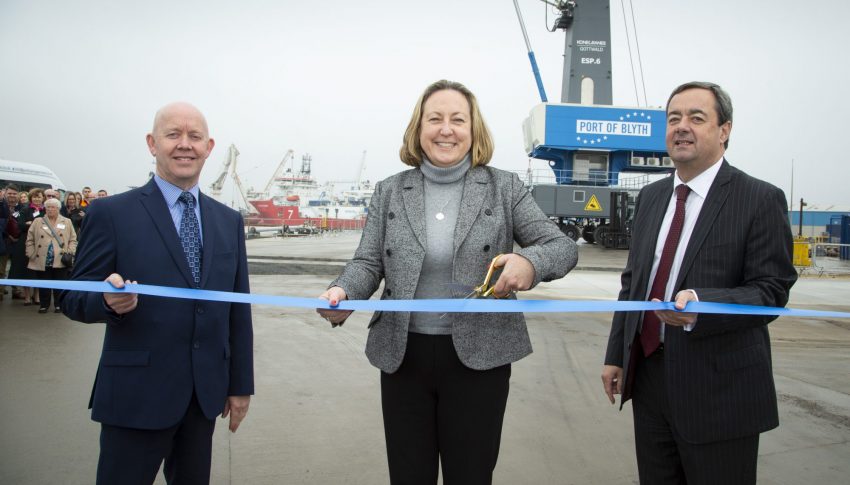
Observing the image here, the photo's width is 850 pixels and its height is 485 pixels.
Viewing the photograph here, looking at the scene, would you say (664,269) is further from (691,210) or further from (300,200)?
(300,200)

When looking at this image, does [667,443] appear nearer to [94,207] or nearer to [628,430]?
[628,430]

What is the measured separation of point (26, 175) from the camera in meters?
15.9

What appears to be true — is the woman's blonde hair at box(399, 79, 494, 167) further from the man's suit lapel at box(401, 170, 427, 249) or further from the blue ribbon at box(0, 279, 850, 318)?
the blue ribbon at box(0, 279, 850, 318)

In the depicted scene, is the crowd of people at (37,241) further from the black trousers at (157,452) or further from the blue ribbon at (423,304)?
the black trousers at (157,452)

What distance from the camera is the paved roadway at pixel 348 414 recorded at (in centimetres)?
304

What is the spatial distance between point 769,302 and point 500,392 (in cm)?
102

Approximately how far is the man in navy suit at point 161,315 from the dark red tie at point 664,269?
1.73m

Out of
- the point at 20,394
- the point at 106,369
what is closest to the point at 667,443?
the point at 106,369

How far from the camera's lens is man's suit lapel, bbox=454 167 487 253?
191cm

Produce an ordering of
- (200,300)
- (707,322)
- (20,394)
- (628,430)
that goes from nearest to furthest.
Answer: (707,322) → (200,300) → (628,430) → (20,394)

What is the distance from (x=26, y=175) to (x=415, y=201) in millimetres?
18764

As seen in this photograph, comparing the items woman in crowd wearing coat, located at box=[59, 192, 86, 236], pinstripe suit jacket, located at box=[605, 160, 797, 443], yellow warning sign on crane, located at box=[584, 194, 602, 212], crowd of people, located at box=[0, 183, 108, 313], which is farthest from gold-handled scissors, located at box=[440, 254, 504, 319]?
yellow warning sign on crane, located at box=[584, 194, 602, 212]

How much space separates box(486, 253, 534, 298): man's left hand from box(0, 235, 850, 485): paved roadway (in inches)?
69.7

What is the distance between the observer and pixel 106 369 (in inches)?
70.0
